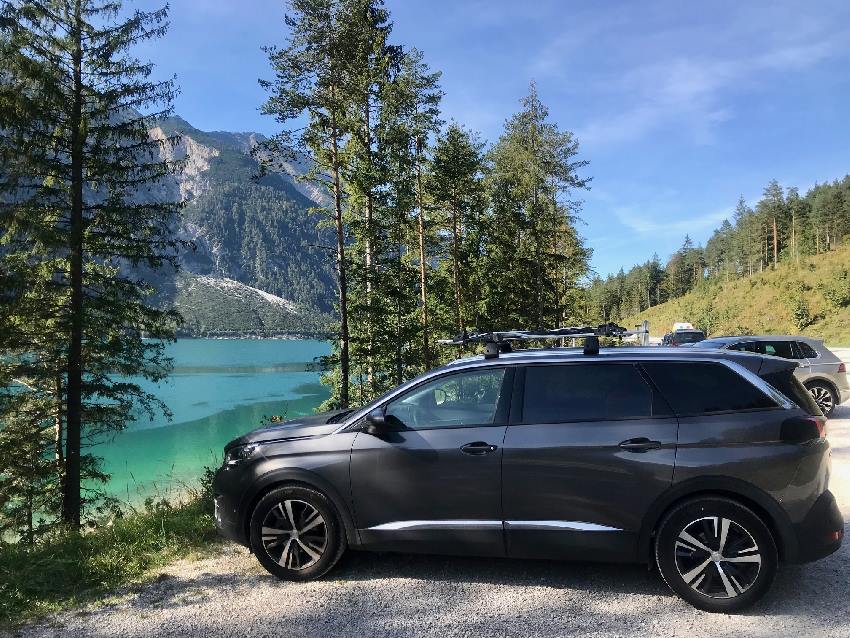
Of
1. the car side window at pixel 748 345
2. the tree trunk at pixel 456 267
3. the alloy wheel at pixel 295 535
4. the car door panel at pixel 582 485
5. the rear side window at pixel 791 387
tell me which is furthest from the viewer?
the tree trunk at pixel 456 267

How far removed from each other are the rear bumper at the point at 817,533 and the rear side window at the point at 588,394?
1117 mm

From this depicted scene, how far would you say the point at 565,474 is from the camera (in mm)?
3986

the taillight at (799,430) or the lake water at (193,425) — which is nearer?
the taillight at (799,430)

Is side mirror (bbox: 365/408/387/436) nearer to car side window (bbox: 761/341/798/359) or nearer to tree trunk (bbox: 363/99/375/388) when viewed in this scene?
car side window (bbox: 761/341/798/359)

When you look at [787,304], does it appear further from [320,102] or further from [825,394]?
[320,102]

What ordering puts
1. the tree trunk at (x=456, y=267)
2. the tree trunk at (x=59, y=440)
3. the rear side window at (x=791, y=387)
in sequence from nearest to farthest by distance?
the rear side window at (x=791, y=387)
the tree trunk at (x=59, y=440)
the tree trunk at (x=456, y=267)

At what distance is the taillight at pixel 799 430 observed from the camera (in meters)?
3.80

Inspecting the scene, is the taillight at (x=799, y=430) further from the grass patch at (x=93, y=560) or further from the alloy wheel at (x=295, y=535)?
the grass patch at (x=93, y=560)

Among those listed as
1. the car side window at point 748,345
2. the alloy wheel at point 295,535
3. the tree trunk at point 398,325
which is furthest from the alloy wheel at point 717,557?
the tree trunk at point 398,325

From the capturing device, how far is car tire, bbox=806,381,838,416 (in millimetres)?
12289

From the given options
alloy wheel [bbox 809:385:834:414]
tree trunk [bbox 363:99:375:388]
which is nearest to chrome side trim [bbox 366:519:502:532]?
alloy wheel [bbox 809:385:834:414]

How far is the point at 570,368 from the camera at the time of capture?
431 cm

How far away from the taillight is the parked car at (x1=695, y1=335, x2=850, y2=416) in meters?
9.05

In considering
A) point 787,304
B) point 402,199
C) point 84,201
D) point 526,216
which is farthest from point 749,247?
point 84,201
